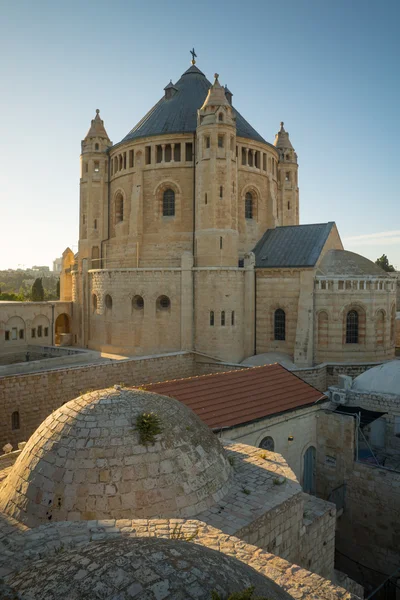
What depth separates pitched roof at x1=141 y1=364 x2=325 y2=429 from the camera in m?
15.6

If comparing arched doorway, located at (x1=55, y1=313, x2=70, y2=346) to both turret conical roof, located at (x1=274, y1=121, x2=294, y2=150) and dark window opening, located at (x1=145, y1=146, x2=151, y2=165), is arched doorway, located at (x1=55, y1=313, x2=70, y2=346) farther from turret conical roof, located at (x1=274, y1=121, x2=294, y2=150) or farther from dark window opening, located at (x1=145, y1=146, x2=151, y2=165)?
turret conical roof, located at (x1=274, y1=121, x2=294, y2=150)

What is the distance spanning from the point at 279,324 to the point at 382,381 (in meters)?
9.86

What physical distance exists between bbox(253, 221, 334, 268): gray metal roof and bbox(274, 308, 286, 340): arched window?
11.0 feet

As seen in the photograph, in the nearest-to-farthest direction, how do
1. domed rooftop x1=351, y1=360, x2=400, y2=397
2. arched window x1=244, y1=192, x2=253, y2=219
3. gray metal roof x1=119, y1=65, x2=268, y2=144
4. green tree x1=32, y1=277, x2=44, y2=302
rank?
domed rooftop x1=351, y1=360, x2=400, y2=397, gray metal roof x1=119, y1=65, x2=268, y2=144, arched window x1=244, y1=192, x2=253, y2=219, green tree x1=32, y1=277, x2=44, y2=302

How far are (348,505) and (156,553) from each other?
15.3 m

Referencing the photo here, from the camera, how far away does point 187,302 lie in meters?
30.5

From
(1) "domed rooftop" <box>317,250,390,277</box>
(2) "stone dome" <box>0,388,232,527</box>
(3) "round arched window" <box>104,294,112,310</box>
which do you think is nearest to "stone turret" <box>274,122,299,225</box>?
(1) "domed rooftop" <box>317,250,390,277</box>

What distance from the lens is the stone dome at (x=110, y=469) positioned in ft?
26.4

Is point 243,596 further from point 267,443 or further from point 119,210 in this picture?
point 119,210

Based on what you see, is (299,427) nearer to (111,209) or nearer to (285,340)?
(285,340)

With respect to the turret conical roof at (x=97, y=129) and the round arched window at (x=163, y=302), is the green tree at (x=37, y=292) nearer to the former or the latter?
the turret conical roof at (x=97, y=129)

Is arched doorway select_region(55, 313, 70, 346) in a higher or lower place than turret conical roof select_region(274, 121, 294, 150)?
lower

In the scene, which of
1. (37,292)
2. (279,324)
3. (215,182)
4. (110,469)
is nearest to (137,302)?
(215,182)

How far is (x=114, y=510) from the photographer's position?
313 inches
